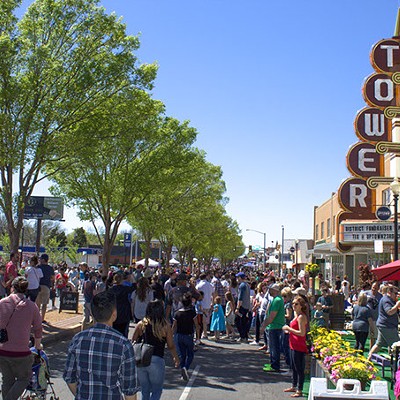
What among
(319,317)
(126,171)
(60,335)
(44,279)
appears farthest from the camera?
(126,171)

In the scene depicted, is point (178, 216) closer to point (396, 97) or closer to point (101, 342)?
point (396, 97)

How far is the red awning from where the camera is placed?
1274 cm

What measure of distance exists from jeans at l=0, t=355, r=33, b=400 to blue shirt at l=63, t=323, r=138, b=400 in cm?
243

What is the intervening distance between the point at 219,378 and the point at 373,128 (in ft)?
55.5

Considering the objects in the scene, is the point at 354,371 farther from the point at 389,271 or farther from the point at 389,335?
the point at 389,271

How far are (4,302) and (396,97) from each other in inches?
848

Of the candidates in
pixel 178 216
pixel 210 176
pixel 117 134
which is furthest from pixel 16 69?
pixel 210 176

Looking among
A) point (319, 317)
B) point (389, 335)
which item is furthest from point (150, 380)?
point (319, 317)

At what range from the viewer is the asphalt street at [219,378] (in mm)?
9352

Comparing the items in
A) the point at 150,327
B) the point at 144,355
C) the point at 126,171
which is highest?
the point at 126,171

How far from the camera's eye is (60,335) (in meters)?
15.1

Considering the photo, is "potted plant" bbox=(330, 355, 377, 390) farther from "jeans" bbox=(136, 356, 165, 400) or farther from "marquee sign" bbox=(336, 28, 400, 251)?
"marquee sign" bbox=(336, 28, 400, 251)

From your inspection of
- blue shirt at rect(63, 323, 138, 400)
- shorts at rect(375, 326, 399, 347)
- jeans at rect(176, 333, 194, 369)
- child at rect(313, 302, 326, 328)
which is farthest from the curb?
blue shirt at rect(63, 323, 138, 400)

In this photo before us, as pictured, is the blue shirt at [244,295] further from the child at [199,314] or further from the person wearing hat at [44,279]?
the person wearing hat at [44,279]
